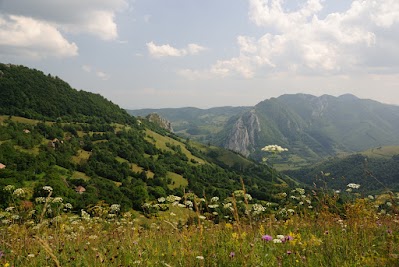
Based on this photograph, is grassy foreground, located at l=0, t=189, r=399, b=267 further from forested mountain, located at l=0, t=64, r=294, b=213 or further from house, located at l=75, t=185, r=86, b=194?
house, located at l=75, t=185, r=86, b=194

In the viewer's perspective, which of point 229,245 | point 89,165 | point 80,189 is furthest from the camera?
point 89,165

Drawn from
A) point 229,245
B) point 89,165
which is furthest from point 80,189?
point 229,245

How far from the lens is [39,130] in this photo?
165750 mm

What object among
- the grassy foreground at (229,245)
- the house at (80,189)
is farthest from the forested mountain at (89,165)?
the grassy foreground at (229,245)

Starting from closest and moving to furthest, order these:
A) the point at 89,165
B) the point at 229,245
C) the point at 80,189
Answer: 1. the point at 229,245
2. the point at 80,189
3. the point at 89,165

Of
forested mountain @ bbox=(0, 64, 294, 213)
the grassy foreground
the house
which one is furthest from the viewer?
the house

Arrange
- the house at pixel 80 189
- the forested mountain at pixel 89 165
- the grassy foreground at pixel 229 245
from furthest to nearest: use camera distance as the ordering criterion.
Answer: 1. the house at pixel 80 189
2. the forested mountain at pixel 89 165
3. the grassy foreground at pixel 229 245

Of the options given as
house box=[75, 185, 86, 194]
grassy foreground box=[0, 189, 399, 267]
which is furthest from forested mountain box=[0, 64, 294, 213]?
grassy foreground box=[0, 189, 399, 267]

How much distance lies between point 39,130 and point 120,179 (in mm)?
57520

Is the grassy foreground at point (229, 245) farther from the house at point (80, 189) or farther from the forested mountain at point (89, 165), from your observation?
the house at point (80, 189)

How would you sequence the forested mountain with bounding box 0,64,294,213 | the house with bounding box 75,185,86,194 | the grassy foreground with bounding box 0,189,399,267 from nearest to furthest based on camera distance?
1. the grassy foreground with bounding box 0,189,399,267
2. the forested mountain with bounding box 0,64,294,213
3. the house with bounding box 75,185,86,194

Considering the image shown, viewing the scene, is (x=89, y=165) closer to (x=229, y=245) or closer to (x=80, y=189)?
(x=80, y=189)

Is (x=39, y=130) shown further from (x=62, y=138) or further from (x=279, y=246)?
(x=279, y=246)

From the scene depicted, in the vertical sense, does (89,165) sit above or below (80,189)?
above
